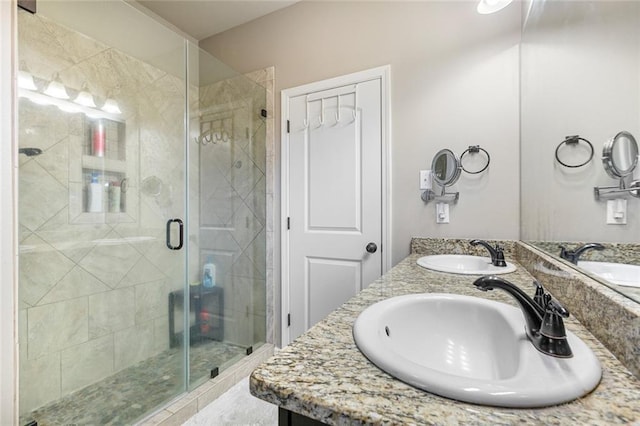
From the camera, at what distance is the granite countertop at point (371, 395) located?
14.5 inches

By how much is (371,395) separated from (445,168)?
1559 mm

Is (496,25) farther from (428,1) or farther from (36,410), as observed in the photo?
(36,410)

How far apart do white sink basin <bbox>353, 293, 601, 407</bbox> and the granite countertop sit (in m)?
0.01

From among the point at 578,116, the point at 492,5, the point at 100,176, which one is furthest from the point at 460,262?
the point at 100,176

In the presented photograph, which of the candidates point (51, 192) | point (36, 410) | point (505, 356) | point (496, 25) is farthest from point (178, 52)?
point (505, 356)

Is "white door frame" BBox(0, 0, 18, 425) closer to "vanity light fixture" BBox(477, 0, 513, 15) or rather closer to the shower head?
the shower head

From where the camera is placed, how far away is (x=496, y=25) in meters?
1.64

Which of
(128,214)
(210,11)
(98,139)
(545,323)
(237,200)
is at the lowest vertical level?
(545,323)

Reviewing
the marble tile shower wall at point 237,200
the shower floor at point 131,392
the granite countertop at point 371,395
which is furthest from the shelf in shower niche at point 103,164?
the granite countertop at point 371,395

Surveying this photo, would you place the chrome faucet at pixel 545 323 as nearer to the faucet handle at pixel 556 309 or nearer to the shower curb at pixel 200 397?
the faucet handle at pixel 556 309

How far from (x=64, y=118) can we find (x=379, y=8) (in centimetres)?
200

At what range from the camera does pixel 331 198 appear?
2.07 meters

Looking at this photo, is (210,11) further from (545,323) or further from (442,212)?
(545,323)

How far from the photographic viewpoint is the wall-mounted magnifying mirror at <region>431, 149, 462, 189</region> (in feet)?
5.57
